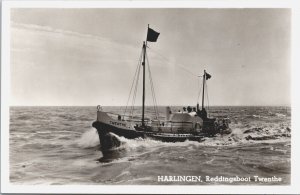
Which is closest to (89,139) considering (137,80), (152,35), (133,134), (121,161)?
(133,134)

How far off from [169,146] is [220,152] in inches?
64.0

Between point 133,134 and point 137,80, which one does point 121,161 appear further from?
point 137,80

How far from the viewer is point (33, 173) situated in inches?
347

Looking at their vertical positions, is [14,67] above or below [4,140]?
above

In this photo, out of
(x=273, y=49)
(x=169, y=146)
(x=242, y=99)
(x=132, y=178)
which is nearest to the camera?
(x=132, y=178)

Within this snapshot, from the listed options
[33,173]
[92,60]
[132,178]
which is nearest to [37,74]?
[92,60]

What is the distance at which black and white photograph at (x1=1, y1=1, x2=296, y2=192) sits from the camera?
8898 mm

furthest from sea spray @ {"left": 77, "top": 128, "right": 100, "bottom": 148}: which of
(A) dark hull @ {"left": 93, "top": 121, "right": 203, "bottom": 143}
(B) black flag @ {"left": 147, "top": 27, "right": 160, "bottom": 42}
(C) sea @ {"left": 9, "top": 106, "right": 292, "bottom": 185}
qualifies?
(B) black flag @ {"left": 147, "top": 27, "right": 160, "bottom": 42}

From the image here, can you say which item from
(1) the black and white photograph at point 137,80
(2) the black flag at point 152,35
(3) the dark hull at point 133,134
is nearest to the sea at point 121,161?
(1) the black and white photograph at point 137,80

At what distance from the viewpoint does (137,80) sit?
9930 millimetres

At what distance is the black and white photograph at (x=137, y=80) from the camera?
29.2 feet

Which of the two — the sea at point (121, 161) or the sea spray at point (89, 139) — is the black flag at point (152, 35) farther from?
the sea spray at point (89, 139)

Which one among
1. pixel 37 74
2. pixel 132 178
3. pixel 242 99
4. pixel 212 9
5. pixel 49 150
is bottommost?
pixel 132 178
